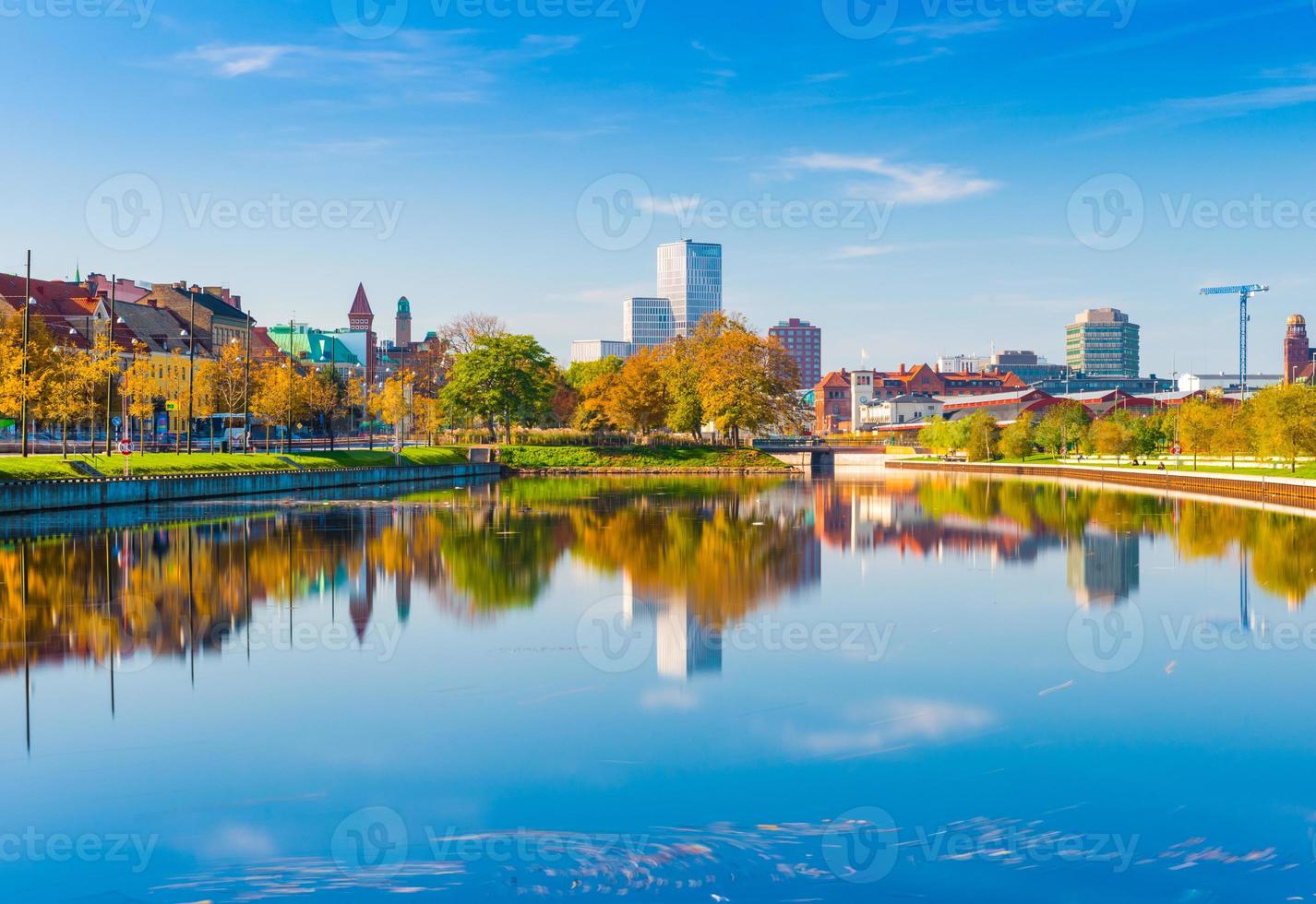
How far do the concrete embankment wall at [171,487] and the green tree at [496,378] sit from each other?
57.0 ft

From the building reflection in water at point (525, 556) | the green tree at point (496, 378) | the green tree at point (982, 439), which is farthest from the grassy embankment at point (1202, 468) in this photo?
the green tree at point (496, 378)

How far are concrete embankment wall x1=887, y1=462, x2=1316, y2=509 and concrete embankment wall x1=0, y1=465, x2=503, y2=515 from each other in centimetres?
4877

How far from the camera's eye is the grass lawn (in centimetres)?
9669

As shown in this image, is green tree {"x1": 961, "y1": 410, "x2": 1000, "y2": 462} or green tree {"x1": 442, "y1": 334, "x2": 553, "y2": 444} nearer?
green tree {"x1": 442, "y1": 334, "x2": 553, "y2": 444}

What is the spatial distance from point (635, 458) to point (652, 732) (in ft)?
283

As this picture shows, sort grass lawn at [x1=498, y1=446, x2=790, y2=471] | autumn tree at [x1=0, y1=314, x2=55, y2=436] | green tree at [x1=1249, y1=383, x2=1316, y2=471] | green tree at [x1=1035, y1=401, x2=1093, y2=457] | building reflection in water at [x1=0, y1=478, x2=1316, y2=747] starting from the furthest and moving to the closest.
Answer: green tree at [x1=1035, y1=401, x2=1093, y2=457], grass lawn at [x1=498, y1=446, x2=790, y2=471], green tree at [x1=1249, y1=383, x2=1316, y2=471], autumn tree at [x1=0, y1=314, x2=55, y2=436], building reflection in water at [x1=0, y1=478, x2=1316, y2=747]

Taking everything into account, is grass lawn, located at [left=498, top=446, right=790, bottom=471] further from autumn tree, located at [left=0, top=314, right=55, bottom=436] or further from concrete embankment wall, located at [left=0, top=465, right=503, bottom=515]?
autumn tree, located at [left=0, top=314, right=55, bottom=436]

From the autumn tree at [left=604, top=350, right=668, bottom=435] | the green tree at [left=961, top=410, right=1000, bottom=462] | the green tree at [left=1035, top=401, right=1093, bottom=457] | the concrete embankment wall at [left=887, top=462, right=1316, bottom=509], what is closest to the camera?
the concrete embankment wall at [left=887, top=462, right=1316, bottom=509]

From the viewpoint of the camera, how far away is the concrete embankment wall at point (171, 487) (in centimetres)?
4266

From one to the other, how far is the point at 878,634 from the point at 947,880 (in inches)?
405

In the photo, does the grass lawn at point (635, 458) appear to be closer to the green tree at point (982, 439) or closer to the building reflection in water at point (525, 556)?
the green tree at point (982, 439)

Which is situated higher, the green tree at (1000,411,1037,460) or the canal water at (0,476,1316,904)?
the green tree at (1000,411,1037,460)

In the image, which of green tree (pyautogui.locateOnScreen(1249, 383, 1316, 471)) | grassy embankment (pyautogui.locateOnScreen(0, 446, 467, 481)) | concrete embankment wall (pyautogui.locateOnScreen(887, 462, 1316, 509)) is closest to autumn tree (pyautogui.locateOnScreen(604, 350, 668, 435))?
grassy embankment (pyautogui.locateOnScreen(0, 446, 467, 481))

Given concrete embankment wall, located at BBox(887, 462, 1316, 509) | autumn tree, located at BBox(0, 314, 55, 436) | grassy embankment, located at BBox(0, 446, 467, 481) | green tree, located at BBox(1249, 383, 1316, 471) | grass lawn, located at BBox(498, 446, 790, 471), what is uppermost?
autumn tree, located at BBox(0, 314, 55, 436)
